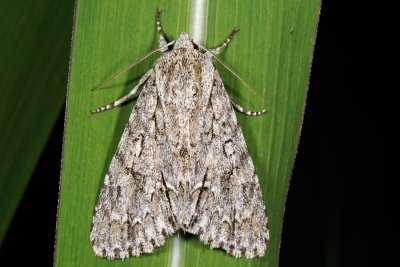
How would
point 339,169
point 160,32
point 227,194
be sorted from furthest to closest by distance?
point 339,169, point 227,194, point 160,32

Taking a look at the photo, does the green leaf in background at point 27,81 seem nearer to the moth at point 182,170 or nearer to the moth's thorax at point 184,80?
the moth at point 182,170

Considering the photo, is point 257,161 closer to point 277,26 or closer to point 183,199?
point 183,199

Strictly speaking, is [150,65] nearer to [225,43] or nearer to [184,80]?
[184,80]

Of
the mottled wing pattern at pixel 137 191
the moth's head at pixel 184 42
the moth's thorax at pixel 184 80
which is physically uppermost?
the moth's head at pixel 184 42

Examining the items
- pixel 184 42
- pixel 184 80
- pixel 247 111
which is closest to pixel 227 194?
pixel 247 111

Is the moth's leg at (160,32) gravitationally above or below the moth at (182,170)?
above

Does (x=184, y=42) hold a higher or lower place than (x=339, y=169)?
higher

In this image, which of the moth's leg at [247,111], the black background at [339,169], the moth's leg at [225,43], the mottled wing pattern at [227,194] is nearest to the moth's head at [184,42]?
the moth's leg at [225,43]
